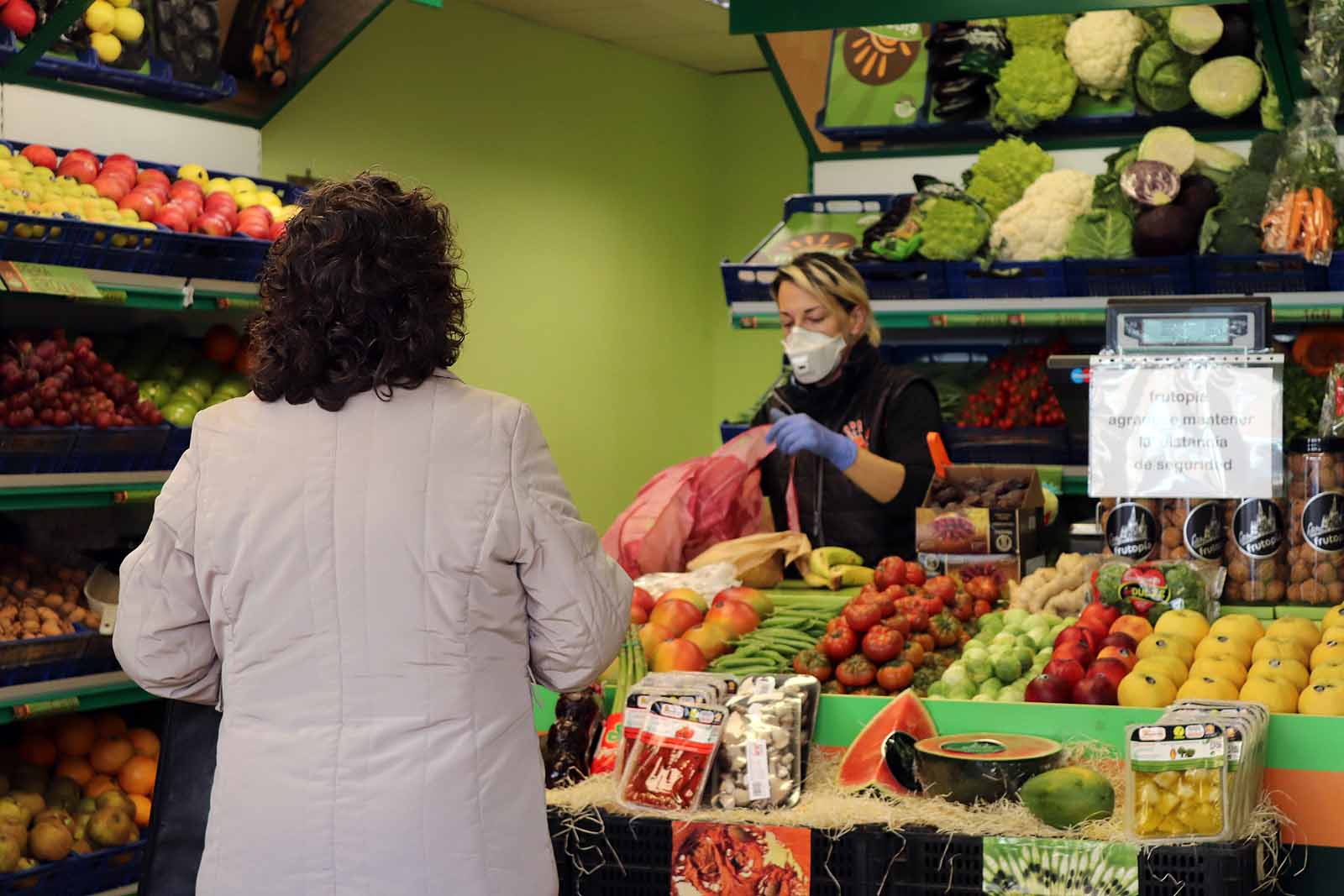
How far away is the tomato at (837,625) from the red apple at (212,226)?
2444 mm

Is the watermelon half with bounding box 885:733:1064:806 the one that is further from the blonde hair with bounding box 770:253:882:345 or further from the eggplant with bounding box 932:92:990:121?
the eggplant with bounding box 932:92:990:121

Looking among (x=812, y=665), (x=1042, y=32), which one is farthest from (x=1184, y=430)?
(x=1042, y=32)

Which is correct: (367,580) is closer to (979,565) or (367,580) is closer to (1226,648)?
(1226,648)

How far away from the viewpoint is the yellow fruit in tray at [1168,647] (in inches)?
124

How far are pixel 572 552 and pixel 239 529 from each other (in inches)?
17.3

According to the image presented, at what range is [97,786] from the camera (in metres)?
4.75

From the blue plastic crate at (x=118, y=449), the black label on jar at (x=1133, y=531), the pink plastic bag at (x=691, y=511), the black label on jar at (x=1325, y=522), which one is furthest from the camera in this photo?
the blue plastic crate at (x=118, y=449)

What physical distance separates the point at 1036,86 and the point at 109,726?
3.73m

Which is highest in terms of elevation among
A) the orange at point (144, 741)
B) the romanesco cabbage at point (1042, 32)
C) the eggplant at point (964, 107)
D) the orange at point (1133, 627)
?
the romanesco cabbage at point (1042, 32)

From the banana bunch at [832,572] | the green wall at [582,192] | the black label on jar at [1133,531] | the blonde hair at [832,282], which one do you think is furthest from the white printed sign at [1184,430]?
the green wall at [582,192]

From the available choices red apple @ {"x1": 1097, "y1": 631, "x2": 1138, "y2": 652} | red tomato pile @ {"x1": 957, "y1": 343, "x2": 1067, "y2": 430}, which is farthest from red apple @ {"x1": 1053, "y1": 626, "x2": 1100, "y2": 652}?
red tomato pile @ {"x1": 957, "y1": 343, "x2": 1067, "y2": 430}

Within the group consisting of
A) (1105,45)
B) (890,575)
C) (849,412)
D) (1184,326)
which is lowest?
(890,575)

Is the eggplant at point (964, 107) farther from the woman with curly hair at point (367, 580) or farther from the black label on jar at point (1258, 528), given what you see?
the woman with curly hair at point (367, 580)

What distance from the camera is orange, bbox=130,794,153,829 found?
188 inches
